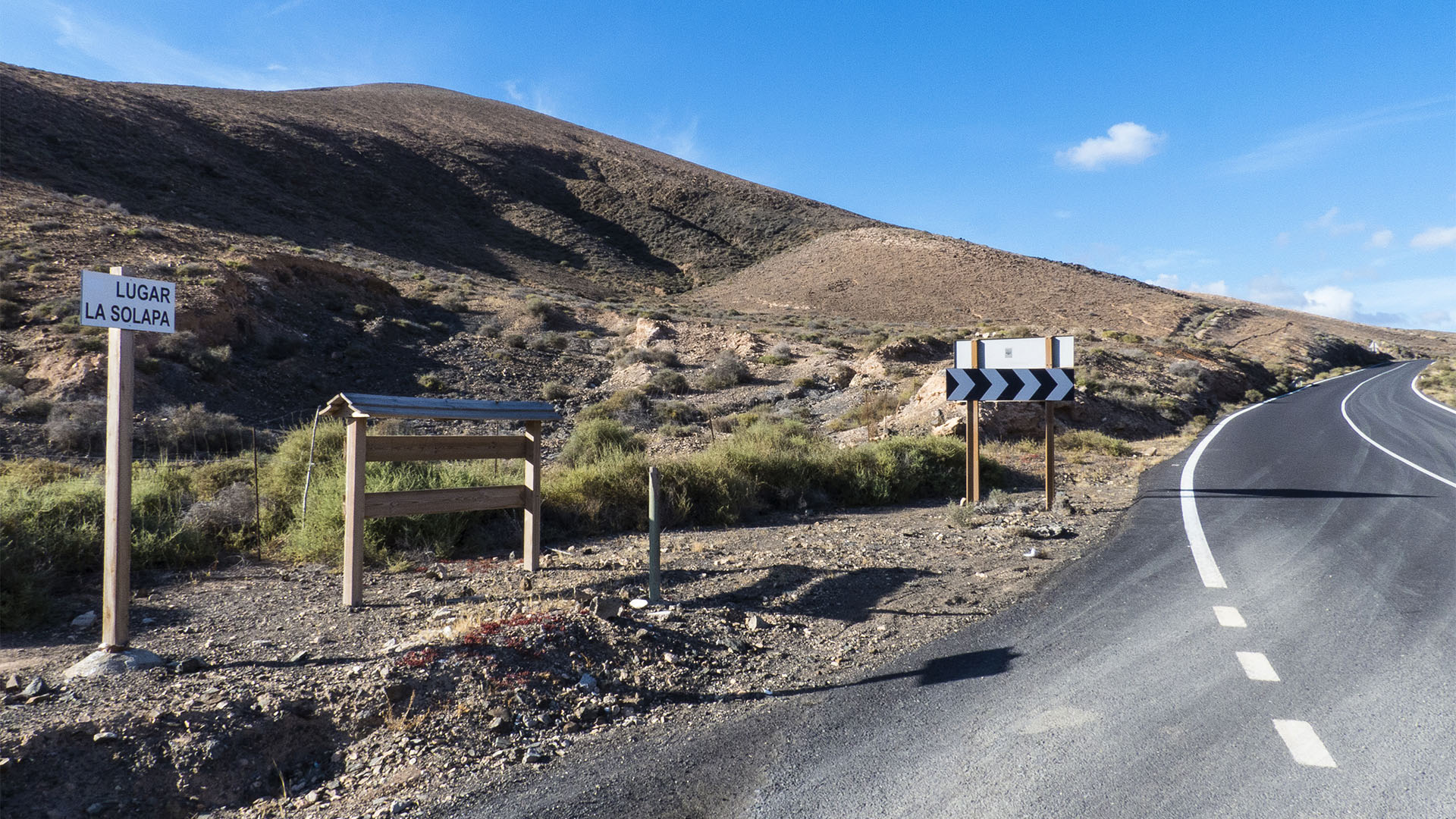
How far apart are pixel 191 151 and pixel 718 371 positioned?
3854 centimetres

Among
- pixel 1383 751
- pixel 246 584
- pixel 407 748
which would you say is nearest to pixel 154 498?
pixel 246 584

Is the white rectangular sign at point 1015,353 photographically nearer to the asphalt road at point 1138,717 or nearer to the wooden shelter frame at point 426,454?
the asphalt road at point 1138,717

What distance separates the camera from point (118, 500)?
5.00 m

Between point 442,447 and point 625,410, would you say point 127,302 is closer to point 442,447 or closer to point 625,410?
point 442,447

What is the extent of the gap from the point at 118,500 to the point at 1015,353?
9304 mm

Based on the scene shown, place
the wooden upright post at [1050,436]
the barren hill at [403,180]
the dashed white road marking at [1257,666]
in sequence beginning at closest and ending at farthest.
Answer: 1. the dashed white road marking at [1257,666]
2. the wooden upright post at [1050,436]
3. the barren hill at [403,180]

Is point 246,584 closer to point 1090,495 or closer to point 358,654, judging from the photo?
point 358,654

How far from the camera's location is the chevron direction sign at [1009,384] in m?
10.4

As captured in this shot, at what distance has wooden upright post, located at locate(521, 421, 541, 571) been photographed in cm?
747

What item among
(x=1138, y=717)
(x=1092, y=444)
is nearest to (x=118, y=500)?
(x=1138, y=717)

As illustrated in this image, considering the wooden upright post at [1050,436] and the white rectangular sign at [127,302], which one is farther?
the wooden upright post at [1050,436]

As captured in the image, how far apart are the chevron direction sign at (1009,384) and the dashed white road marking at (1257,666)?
228 inches

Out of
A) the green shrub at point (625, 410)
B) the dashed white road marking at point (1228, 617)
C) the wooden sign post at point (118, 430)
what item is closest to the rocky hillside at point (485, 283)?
the green shrub at point (625, 410)

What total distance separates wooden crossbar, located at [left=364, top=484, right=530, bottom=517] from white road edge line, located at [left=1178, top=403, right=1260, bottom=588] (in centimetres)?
566
